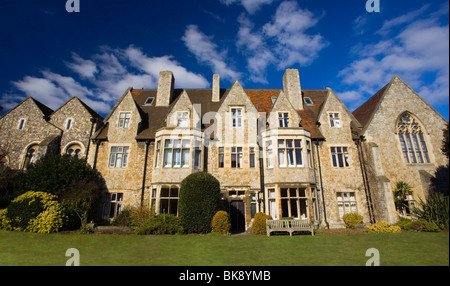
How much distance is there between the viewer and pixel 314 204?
18312 mm

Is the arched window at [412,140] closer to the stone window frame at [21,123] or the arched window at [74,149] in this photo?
the arched window at [74,149]

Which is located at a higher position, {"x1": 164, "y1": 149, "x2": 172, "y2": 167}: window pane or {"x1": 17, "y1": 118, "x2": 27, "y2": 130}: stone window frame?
{"x1": 17, "y1": 118, "x2": 27, "y2": 130}: stone window frame

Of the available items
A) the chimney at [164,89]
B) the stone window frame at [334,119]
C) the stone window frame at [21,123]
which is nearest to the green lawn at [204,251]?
the stone window frame at [334,119]

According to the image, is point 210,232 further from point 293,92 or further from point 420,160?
point 420,160

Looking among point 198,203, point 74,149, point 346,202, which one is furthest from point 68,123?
point 346,202

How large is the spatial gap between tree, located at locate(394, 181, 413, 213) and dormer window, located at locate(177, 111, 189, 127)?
59.3 ft

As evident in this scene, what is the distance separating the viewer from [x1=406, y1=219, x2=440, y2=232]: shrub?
1420 centimetres

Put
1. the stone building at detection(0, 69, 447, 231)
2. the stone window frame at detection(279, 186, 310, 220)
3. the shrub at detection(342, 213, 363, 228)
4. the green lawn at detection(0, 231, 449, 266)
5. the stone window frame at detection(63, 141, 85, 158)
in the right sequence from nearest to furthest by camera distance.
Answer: the green lawn at detection(0, 231, 449, 266)
the shrub at detection(342, 213, 363, 228)
the stone window frame at detection(279, 186, 310, 220)
the stone building at detection(0, 69, 447, 231)
the stone window frame at detection(63, 141, 85, 158)

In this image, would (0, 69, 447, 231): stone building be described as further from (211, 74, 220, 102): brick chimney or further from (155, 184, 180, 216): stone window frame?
(211, 74, 220, 102): brick chimney

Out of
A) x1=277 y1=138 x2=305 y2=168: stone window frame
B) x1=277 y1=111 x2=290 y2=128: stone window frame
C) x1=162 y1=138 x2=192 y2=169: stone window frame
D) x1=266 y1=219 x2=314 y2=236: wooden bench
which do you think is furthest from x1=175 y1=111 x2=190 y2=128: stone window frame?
x1=266 y1=219 x2=314 y2=236: wooden bench

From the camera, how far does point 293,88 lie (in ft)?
80.8

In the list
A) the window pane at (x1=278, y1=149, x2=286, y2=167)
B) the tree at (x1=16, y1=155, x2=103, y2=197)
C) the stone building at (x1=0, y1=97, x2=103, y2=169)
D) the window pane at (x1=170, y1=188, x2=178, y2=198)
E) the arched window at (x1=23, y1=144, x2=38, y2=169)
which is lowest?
the window pane at (x1=170, y1=188, x2=178, y2=198)

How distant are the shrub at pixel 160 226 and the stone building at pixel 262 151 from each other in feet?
8.55

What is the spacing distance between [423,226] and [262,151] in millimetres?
11679
